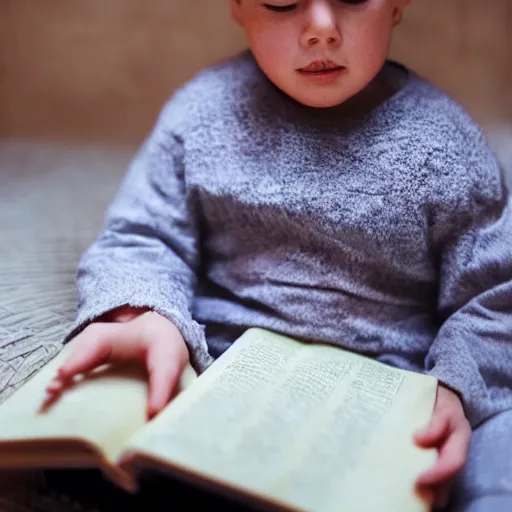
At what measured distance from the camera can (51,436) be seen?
0.52 metres

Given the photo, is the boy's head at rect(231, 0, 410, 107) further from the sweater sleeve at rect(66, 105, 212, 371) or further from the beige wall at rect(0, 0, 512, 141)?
the beige wall at rect(0, 0, 512, 141)

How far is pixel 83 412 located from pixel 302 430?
0.50ft

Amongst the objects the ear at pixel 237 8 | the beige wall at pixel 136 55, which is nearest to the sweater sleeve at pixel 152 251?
the ear at pixel 237 8

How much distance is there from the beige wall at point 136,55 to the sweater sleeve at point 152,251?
455 mm

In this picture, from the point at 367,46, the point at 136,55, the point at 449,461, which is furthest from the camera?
the point at 136,55

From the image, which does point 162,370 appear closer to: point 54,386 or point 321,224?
point 54,386

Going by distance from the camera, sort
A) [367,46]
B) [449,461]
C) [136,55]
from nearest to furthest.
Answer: [449,461]
[367,46]
[136,55]

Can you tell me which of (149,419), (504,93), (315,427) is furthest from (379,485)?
(504,93)

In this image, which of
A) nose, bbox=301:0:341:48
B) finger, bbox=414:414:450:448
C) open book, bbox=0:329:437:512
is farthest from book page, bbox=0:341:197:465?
nose, bbox=301:0:341:48

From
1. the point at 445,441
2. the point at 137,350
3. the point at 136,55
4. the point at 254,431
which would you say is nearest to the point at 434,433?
Result: the point at 445,441

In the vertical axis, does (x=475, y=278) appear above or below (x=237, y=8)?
below

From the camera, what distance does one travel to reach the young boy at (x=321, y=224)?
632 millimetres

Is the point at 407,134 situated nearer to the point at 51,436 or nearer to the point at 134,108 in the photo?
the point at 51,436

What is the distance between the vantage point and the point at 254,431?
1.74 feet
